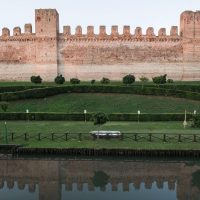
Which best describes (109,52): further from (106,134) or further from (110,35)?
(106,134)

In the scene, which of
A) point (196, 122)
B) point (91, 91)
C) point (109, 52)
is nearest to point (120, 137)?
point (196, 122)

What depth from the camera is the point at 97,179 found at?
42.5 feet

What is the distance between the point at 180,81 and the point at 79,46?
8.76 m

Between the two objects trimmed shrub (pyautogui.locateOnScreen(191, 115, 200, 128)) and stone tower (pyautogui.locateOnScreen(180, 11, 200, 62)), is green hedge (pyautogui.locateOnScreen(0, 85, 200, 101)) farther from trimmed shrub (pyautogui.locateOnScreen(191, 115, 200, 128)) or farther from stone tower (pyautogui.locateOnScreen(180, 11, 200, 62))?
stone tower (pyautogui.locateOnScreen(180, 11, 200, 62))

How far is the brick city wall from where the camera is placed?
35.3 meters

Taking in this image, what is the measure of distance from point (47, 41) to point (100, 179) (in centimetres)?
2384

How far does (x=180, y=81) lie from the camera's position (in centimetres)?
3472

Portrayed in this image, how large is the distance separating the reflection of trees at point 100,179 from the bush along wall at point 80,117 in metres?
9.48

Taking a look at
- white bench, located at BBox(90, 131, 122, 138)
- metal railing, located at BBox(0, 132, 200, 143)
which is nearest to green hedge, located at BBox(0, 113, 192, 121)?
metal railing, located at BBox(0, 132, 200, 143)

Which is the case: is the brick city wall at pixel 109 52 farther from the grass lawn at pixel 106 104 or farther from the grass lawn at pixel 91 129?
the grass lawn at pixel 91 129

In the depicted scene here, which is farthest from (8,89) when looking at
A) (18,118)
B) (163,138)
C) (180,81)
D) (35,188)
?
(35,188)

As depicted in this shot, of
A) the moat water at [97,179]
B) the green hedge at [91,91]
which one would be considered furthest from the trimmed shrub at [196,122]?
the green hedge at [91,91]

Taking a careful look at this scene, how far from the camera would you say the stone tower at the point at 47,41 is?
35125 millimetres

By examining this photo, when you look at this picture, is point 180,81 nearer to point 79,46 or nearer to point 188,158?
point 79,46
